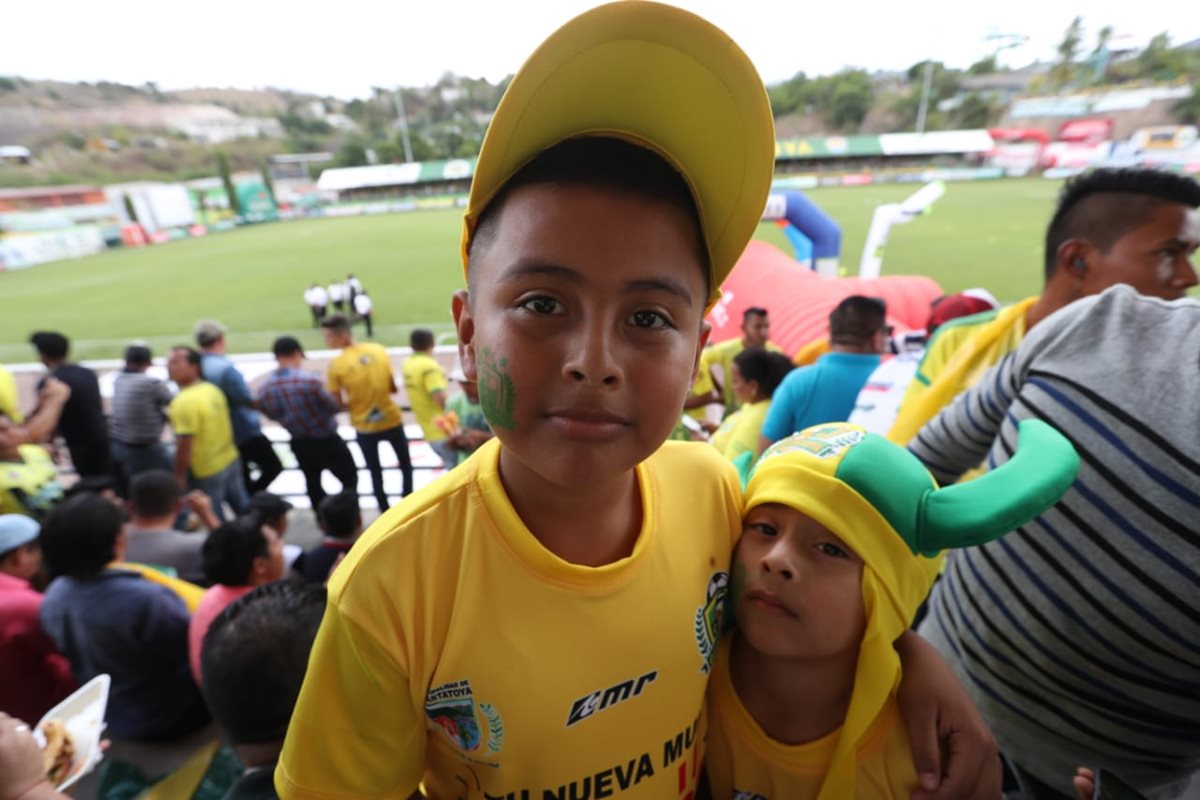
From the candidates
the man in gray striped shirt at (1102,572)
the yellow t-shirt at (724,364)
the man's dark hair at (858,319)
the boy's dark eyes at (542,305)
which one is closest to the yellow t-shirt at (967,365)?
the man's dark hair at (858,319)

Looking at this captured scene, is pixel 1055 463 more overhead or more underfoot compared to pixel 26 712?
more overhead

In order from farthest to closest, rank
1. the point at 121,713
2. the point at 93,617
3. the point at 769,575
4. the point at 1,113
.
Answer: the point at 1,113
the point at 121,713
the point at 93,617
the point at 769,575

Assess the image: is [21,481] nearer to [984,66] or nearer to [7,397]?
[7,397]

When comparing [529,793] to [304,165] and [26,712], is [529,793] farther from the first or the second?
[304,165]

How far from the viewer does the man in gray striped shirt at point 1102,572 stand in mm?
918

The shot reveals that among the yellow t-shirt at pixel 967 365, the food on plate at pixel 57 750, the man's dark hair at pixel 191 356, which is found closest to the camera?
the food on plate at pixel 57 750

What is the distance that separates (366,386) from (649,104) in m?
3.88

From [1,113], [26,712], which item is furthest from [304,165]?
[26,712]

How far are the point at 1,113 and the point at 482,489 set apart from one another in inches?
2801

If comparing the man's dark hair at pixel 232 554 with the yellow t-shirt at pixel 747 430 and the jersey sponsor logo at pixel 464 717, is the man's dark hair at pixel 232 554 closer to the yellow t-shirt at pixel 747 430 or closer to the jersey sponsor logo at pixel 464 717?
the jersey sponsor logo at pixel 464 717

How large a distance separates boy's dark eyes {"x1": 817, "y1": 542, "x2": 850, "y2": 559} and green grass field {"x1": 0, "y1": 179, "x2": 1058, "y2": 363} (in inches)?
412

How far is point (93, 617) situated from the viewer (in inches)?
74.6

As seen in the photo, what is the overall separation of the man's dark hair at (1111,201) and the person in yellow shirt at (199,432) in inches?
175

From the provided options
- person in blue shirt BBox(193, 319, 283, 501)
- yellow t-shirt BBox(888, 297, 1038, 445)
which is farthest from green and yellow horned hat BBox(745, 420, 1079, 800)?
person in blue shirt BBox(193, 319, 283, 501)
